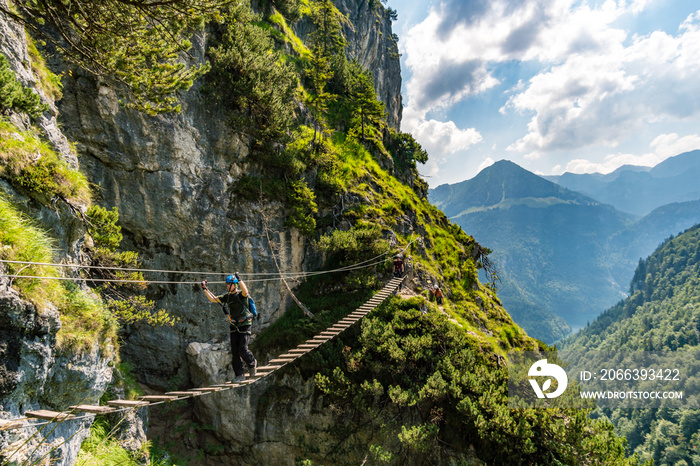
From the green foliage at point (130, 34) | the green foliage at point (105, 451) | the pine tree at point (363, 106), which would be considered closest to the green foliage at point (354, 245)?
the green foliage at point (130, 34)

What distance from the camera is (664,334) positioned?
11788cm

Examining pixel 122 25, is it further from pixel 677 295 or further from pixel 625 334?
pixel 677 295

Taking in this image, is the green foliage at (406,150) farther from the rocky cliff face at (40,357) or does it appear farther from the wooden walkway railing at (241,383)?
the rocky cliff face at (40,357)

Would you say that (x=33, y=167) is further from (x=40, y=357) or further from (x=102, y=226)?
(x=40, y=357)

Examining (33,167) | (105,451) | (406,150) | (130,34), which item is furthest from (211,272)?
(406,150)

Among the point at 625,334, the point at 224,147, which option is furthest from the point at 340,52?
the point at 625,334

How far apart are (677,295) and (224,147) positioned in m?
216

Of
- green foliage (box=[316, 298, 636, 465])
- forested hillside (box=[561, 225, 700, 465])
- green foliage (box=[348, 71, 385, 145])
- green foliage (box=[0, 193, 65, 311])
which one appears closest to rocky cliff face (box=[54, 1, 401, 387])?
green foliage (box=[316, 298, 636, 465])

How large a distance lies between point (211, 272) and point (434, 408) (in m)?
12.5

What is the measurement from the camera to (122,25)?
26.3 feet

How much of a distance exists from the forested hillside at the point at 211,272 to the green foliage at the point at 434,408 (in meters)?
0.09

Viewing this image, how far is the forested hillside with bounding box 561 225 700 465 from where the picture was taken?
69500 mm

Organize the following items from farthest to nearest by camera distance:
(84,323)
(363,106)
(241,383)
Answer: (363,106) < (84,323) < (241,383)

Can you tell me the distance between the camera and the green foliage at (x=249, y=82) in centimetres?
1742
